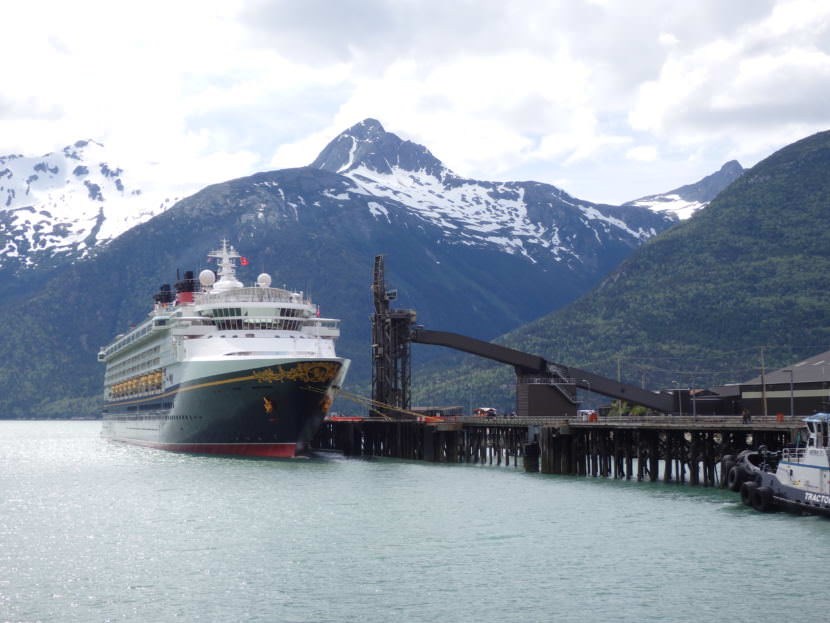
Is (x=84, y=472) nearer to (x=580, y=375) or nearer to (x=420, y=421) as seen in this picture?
(x=420, y=421)

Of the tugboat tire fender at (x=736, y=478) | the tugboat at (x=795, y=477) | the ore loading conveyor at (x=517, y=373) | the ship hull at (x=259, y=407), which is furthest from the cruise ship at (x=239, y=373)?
the tugboat at (x=795, y=477)

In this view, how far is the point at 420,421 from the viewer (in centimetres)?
10606

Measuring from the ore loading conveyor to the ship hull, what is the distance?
14146 millimetres

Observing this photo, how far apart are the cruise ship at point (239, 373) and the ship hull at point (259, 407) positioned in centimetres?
8

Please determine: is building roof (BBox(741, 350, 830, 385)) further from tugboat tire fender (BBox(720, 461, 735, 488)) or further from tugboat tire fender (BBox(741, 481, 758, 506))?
tugboat tire fender (BBox(741, 481, 758, 506))

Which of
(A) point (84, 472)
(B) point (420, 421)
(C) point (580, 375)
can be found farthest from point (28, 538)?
(C) point (580, 375)

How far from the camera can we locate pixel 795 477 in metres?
55.4

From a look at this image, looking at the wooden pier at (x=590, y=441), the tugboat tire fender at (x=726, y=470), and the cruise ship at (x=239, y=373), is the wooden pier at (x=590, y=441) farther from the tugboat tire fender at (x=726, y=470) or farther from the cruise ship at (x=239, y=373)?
the cruise ship at (x=239, y=373)

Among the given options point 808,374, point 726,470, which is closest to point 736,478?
point 726,470

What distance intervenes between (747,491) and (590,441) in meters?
27.1

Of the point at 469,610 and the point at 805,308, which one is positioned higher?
the point at 805,308

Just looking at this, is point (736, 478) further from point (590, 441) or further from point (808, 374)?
point (808, 374)

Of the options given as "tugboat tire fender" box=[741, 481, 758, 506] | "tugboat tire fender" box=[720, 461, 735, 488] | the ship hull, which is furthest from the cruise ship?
"tugboat tire fender" box=[741, 481, 758, 506]

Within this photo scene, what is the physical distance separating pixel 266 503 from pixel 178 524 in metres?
8.48
